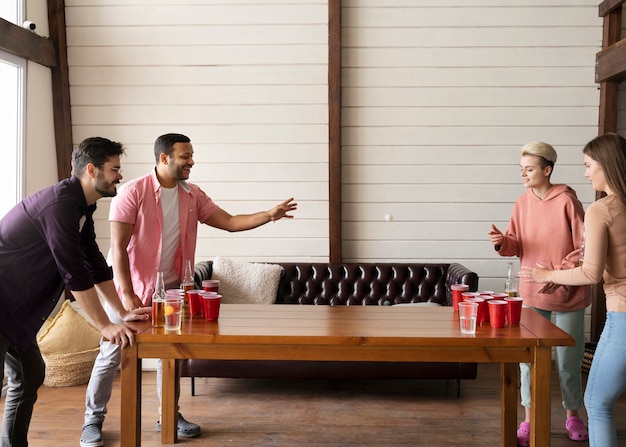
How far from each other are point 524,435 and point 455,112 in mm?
2714

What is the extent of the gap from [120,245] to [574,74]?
3.85 m

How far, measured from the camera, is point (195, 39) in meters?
5.66

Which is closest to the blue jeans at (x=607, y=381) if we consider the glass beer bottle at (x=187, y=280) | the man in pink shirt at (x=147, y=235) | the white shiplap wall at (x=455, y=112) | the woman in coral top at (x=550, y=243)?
the woman in coral top at (x=550, y=243)

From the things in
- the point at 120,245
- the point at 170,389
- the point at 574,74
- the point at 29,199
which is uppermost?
the point at 574,74

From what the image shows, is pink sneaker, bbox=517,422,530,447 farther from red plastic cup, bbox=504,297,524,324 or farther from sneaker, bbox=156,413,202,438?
sneaker, bbox=156,413,202,438

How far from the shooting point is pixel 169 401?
382 cm

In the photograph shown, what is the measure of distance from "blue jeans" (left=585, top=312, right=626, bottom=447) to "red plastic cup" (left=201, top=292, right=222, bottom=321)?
5.08ft

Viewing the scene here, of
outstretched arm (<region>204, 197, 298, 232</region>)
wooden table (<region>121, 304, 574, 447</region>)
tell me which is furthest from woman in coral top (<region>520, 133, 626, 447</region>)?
outstretched arm (<region>204, 197, 298, 232</region>)

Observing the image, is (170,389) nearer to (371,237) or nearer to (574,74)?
(371,237)

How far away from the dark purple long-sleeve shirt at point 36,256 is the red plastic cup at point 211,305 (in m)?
0.48

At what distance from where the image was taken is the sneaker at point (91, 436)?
3838 mm

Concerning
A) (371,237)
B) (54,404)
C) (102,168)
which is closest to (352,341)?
(102,168)

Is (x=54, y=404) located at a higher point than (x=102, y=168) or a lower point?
lower

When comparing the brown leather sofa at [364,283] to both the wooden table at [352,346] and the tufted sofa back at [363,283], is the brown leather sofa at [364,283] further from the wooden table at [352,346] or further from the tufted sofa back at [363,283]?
the wooden table at [352,346]
